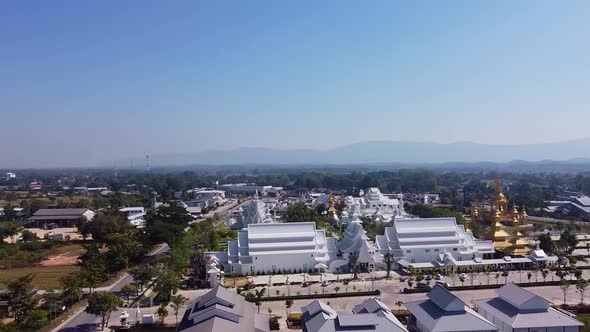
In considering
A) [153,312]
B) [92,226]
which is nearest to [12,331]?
[153,312]

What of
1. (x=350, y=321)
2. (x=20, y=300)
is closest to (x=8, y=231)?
(x=20, y=300)

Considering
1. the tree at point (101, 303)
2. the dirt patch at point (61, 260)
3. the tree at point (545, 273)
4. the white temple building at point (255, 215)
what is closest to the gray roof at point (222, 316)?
the tree at point (101, 303)

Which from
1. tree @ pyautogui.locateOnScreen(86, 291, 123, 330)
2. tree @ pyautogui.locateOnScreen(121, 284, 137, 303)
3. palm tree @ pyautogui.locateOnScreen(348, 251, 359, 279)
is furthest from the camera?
palm tree @ pyautogui.locateOnScreen(348, 251, 359, 279)

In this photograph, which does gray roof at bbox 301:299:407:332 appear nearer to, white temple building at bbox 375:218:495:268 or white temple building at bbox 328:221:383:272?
white temple building at bbox 328:221:383:272

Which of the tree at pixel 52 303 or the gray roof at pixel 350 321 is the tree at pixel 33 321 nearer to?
the tree at pixel 52 303

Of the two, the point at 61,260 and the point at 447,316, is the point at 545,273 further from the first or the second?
the point at 61,260

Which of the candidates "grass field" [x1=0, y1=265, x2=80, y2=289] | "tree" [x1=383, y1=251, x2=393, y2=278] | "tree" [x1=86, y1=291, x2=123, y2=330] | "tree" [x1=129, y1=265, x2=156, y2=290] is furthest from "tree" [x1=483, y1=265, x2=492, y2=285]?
"grass field" [x1=0, y1=265, x2=80, y2=289]
